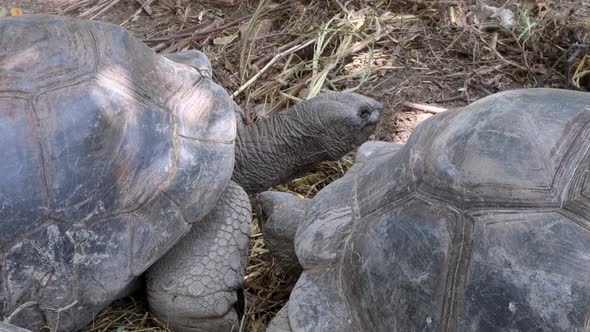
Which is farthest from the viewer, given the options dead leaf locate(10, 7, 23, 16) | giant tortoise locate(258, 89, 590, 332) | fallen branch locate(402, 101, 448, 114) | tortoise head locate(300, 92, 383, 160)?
dead leaf locate(10, 7, 23, 16)

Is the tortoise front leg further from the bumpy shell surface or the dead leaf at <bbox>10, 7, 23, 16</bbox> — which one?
the dead leaf at <bbox>10, 7, 23, 16</bbox>

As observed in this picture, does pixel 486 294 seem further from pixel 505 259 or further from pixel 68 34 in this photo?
pixel 68 34

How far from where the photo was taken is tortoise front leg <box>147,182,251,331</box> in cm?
272

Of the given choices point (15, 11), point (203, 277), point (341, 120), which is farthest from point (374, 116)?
point (15, 11)

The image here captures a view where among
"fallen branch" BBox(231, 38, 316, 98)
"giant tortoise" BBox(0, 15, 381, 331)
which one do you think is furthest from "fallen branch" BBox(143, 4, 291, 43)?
"giant tortoise" BBox(0, 15, 381, 331)

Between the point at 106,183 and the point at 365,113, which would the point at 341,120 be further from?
the point at 106,183

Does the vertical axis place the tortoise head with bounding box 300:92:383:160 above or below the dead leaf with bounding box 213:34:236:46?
above

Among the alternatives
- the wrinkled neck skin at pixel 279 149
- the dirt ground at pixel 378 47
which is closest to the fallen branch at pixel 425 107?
the dirt ground at pixel 378 47

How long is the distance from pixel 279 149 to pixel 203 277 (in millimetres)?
920

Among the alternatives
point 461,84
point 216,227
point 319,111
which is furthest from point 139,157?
point 461,84

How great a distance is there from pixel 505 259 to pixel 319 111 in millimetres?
1734

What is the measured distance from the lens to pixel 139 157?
2.61 meters

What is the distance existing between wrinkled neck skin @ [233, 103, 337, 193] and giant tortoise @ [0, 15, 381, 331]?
Answer: 49 centimetres

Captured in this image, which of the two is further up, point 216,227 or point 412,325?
point 412,325
